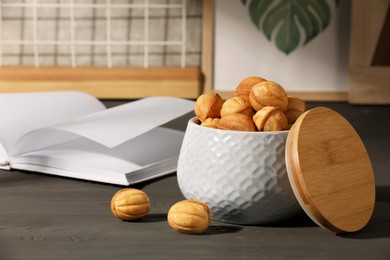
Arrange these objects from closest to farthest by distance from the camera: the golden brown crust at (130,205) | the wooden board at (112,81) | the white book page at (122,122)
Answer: the golden brown crust at (130,205) < the white book page at (122,122) < the wooden board at (112,81)

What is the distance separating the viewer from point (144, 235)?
79 cm

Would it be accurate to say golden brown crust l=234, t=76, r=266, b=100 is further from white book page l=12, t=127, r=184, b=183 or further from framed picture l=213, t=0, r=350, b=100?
framed picture l=213, t=0, r=350, b=100

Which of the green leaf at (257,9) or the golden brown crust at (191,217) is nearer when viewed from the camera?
the golden brown crust at (191,217)

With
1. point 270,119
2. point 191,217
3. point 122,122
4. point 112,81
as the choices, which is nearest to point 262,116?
point 270,119

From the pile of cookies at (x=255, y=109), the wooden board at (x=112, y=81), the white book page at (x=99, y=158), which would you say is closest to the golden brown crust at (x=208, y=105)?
the pile of cookies at (x=255, y=109)

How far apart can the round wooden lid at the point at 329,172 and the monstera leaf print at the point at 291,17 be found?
62.4 inches

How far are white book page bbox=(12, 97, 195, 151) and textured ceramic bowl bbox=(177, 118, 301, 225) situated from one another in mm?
228

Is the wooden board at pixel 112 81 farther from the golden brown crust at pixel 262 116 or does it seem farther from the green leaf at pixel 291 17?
the golden brown crust at pixel 262 116

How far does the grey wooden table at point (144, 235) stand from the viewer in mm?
729

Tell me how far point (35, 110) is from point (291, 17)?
4.37 feet

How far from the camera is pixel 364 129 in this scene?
1669mm

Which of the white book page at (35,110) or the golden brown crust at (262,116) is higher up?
the golden brown crust at (262,116)

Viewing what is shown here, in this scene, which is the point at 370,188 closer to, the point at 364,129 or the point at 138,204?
the point at 138,204

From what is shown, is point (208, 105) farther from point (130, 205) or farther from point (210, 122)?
point (130, 205)
